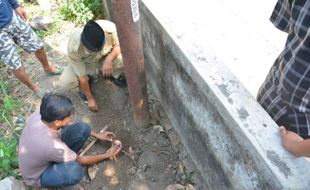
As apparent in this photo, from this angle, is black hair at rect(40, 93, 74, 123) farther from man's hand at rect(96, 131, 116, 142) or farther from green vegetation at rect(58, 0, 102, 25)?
green vegetation at rect(58, 0, 102, 25)

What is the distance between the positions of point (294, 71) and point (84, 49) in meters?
2.75

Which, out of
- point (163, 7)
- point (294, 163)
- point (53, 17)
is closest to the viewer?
point (294, 163)

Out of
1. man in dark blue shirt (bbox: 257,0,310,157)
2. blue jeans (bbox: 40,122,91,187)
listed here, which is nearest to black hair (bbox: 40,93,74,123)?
blue jeans (bbox: 40,122,91,187)

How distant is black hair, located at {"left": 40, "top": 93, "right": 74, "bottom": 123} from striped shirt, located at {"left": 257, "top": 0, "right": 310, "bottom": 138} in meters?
1.70

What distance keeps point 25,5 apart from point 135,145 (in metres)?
3.18

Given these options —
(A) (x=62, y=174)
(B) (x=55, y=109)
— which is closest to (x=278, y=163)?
(B) (x=55, y=109)

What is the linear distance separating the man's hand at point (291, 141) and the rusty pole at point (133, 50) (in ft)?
4.59

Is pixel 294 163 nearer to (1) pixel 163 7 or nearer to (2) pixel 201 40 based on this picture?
(2) pixel 201 40

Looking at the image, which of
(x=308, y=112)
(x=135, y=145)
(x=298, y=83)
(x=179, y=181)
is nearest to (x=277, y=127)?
(x=308, y=112)

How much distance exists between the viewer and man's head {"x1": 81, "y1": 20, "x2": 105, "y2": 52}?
3680mm

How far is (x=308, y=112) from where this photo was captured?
1.74 metres

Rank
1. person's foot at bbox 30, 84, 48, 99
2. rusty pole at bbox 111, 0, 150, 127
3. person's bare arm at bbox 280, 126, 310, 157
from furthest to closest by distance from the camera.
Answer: person's foot at bbox 30, 84, 48, 99 → rusty pole at bbox 111, 0, 150, 127 → person's bare arm at bbox 280, 126, 310, 157

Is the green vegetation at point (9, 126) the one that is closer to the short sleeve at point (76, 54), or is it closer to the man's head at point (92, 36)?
the short sleeve at point (76, 54)

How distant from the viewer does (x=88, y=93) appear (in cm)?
428
